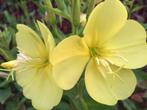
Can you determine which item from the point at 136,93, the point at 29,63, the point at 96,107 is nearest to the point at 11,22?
the point at 136,93

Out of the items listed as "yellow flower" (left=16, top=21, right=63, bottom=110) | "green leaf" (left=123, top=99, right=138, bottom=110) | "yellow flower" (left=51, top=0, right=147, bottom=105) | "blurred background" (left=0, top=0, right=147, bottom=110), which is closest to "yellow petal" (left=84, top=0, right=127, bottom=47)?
"yellow flower" (left=51, top=0, right=147, bottom=105)

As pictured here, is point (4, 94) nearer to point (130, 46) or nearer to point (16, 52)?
point (16, 52)

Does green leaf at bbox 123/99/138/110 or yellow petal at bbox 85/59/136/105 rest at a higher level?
yellow petal at bbox 85/59/136/105

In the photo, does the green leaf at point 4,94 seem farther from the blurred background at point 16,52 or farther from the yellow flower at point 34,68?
the yellow flower at point 34,68

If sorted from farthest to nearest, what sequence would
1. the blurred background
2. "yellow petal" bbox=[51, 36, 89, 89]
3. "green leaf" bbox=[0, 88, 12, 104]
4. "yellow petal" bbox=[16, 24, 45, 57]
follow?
"green leaf" bbox=[0, 88, 12, 104] < the blurred background < "yellow petal" bbox=[16, 24, 45, 57] < "yellow petal" bbox=[51, 36, 89, 89]

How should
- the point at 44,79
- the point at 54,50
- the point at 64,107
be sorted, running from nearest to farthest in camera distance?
1. the point at 54,50
2. the point at 44,79
3. the point at 64,107

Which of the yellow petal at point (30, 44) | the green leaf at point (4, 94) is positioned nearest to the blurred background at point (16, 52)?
the green leaf at point (4, 94)

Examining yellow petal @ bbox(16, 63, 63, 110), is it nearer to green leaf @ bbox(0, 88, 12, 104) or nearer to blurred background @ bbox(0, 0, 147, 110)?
blurred background @ bbox(0, 0, 147, 110)

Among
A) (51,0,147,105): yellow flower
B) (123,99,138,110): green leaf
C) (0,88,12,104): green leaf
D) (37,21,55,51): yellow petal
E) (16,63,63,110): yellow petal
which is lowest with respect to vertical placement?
(123,99,138,110): green leaf

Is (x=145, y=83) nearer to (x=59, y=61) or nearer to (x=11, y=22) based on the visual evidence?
(x=11, y=22)
